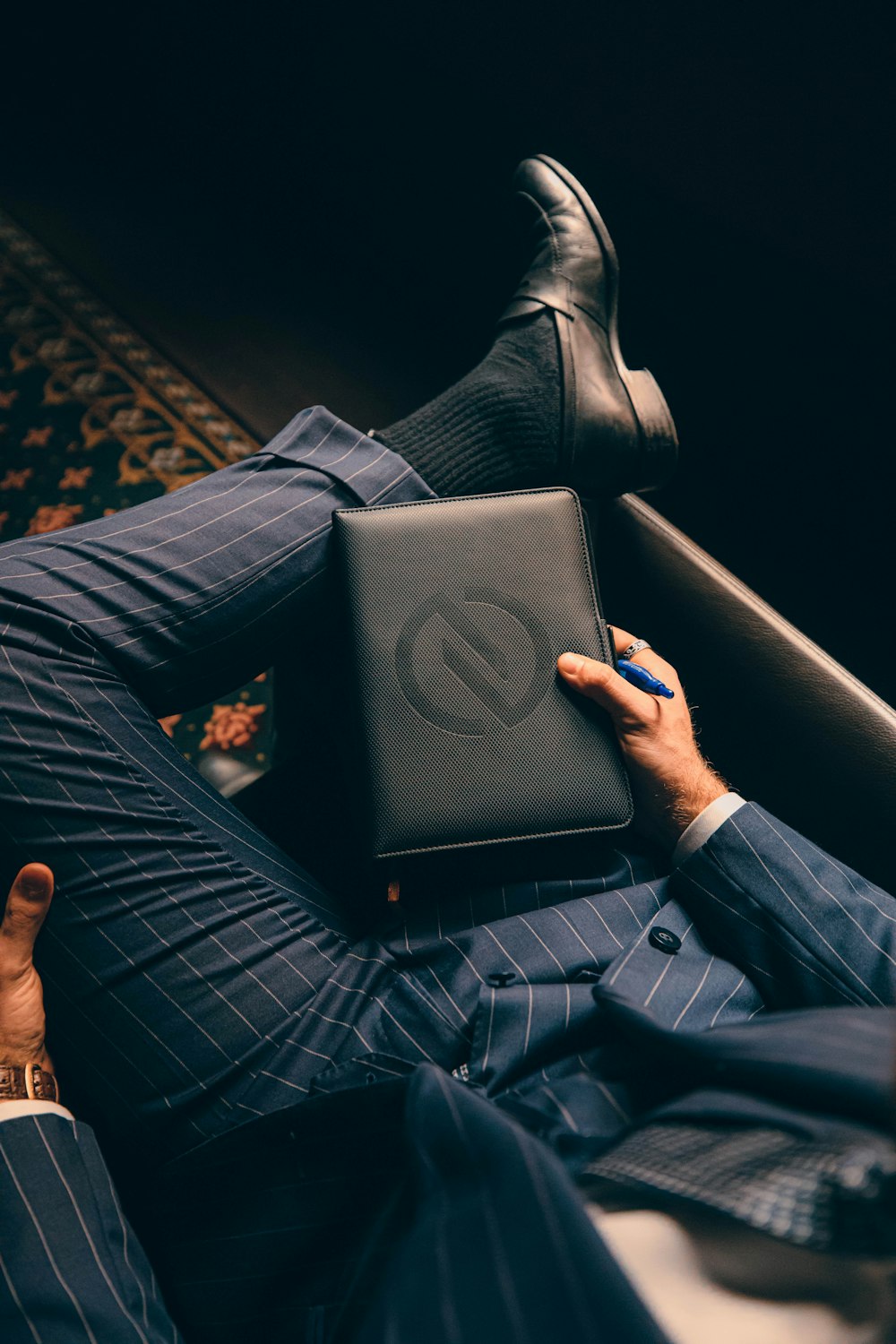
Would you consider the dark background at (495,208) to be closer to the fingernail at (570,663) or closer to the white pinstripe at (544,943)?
the fingernail at (570,663)

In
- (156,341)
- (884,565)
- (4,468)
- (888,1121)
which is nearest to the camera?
(888,1121)

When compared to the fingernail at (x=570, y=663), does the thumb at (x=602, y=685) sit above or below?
below

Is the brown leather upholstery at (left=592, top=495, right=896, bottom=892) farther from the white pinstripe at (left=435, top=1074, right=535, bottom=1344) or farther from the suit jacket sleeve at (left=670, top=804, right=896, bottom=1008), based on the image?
the white pinstripe at (left=435, top=1074, right=535, bottom=1344)

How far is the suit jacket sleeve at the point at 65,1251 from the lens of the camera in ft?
1.79

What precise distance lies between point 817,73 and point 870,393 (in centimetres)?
40

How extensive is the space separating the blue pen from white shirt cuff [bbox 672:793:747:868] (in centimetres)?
12

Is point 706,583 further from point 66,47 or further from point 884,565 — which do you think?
point 66,47

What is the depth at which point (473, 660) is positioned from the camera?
756mm

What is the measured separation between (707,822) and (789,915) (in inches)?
4.1

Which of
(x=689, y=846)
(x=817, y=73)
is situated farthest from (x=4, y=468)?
(x=817, y=73)

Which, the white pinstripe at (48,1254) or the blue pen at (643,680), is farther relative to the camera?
the blue pen at (643,680)

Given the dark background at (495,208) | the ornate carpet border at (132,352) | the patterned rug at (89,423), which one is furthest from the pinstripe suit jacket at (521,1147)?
the ornate carpet border at (132,352)

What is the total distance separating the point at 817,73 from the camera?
971mm

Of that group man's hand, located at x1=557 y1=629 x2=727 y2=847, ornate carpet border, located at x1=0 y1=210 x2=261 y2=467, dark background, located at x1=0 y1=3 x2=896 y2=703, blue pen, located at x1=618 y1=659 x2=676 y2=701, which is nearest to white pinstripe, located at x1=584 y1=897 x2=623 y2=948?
man's hand, located at x1=557 y1=629 x2=727 y2=847
